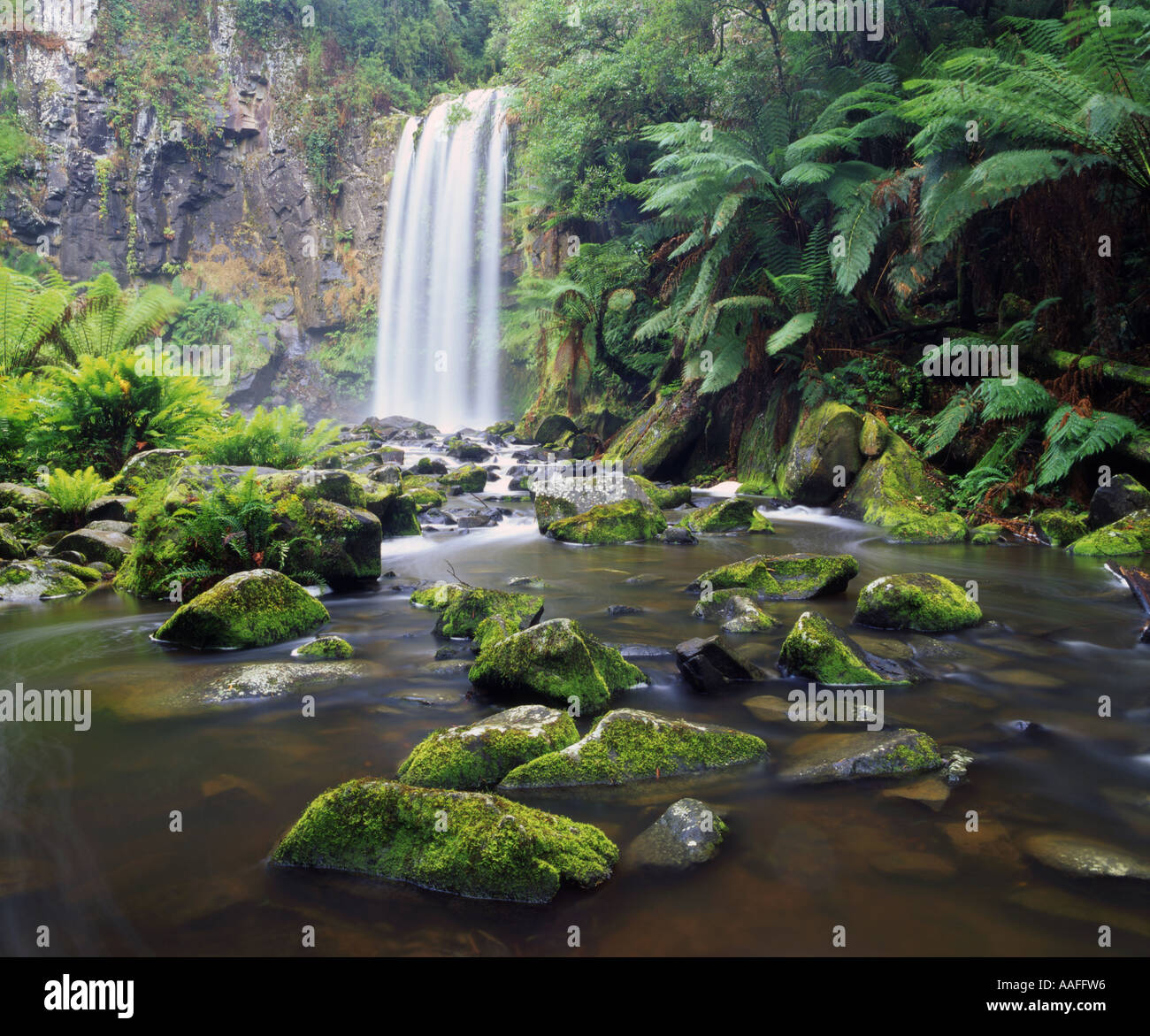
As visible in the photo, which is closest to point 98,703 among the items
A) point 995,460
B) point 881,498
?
point 881,498

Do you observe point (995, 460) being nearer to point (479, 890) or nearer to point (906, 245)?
point (906, 245)

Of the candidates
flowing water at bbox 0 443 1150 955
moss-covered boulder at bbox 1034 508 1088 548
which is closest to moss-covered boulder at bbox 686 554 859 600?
flowing water at bbox 0 443 1150 955

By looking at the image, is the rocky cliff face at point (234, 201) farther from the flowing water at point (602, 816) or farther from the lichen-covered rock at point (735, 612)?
the flowing water at point (602, 816)

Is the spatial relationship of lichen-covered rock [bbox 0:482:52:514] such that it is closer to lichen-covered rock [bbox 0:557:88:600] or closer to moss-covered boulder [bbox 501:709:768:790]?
lichen-covered rock [bbox 0:557:88:600]

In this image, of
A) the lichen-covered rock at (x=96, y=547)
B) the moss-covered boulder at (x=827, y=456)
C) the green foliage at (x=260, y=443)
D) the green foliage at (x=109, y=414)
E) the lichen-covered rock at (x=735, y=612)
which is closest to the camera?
the lichen-covered rock at (x=735, y=612)

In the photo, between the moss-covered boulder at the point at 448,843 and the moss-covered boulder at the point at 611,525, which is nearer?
the moss-covered boulder at the point at 448,843

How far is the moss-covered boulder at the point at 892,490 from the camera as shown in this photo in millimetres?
8617

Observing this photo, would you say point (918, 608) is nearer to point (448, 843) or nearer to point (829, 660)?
point (829, 660)

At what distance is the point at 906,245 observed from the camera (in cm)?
1017

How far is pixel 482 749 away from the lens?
278 cm

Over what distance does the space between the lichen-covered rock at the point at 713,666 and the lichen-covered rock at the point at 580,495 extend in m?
5.09

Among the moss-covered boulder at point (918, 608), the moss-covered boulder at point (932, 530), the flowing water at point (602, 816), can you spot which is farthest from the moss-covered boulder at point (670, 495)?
the flowing water at point (602, 816)

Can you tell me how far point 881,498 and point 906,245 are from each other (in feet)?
12.6

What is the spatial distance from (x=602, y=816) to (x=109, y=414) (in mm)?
8309
